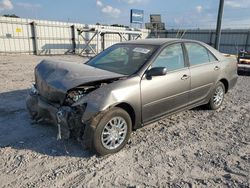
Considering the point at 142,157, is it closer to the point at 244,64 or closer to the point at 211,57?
the point at 211,57

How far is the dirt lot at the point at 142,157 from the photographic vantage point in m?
2.65

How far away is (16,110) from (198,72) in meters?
3.89

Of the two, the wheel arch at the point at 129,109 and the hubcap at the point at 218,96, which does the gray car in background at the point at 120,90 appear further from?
the hubcap at the point at 218,96

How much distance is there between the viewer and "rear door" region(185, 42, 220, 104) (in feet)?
14.1

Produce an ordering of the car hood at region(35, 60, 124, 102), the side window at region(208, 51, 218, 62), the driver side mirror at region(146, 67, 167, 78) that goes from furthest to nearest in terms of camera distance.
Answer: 1. the side window at region(208, 51, 218, 62)
2. the driver side mirror at region(146, 67, 167, 78)
3. the car hood at region(35, 60, 124, 102)

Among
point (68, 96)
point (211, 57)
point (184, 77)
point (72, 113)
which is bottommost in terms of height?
point (72, 113)

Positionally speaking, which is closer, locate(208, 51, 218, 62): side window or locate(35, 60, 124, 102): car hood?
locate(35, 60, 124, 102): car hood

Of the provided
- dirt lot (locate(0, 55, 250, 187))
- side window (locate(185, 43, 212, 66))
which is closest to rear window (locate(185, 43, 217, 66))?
side window (locate(185, 43, 212, 66))

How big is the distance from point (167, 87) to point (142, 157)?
126 centimetres

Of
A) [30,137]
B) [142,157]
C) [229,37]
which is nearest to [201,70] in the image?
[142,157]

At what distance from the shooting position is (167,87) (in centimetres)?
373

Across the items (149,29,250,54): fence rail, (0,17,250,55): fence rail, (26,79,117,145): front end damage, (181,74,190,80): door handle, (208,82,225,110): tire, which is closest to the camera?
(26,79,117,145): front end damage

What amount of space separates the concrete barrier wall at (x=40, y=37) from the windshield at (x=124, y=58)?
14010mm

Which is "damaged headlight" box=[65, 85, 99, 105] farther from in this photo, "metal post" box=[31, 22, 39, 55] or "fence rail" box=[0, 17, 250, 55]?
"metal post" box=[31, 22, 39, 55]
